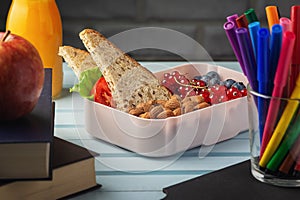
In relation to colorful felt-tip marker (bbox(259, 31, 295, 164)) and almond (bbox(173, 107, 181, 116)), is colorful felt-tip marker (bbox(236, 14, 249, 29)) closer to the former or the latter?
colorful felt-tip marker (bbox(259, 31, 295, 164))

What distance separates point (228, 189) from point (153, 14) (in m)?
0.98

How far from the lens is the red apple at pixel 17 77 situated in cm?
92

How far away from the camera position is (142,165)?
107cm

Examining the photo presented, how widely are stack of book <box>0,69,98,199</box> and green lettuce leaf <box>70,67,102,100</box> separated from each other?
188 millimetres

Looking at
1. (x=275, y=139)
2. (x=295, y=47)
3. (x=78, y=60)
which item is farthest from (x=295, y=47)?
(x=78, y=60)

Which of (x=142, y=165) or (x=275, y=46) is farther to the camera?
(x=142, y=165)

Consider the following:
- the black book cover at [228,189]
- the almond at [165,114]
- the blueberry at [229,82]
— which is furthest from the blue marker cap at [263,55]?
the blueberry at [229,82]

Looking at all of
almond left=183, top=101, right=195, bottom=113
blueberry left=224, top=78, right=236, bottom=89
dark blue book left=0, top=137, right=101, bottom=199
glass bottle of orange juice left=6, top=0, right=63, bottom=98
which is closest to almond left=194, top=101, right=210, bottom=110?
A: almond left=183, top=101, right=195, bottom=113

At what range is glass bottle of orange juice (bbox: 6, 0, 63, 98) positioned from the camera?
137 centimetres

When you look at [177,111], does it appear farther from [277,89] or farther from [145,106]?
[277,89]

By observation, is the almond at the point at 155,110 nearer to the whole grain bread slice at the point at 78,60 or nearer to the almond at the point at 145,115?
the almond at the point at 145,115

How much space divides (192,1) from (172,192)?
1002 millimetres

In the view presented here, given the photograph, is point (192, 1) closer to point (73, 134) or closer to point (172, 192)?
point (73, 134)

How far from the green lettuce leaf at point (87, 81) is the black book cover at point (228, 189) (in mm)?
299
